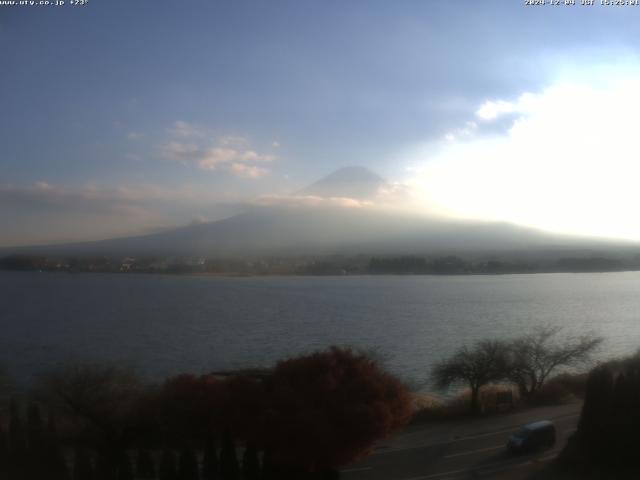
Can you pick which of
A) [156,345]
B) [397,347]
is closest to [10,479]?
[156,345]

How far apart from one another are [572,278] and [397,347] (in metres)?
11.0

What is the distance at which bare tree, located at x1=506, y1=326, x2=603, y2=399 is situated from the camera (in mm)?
7578

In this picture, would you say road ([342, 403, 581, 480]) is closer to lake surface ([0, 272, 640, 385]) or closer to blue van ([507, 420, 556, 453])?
blue van ([507, 420, 556, 453])

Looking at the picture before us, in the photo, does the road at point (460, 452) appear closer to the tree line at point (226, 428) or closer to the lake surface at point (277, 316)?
the tree line at point (226, 428)

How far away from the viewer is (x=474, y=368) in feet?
24.7

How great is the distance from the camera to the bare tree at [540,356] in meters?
7.58

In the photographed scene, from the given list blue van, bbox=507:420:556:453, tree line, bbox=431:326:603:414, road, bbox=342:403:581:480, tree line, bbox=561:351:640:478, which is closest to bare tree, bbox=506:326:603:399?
tree line, bbox=431:326:603:414

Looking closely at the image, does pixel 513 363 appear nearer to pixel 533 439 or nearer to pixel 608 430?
pixel 533 439

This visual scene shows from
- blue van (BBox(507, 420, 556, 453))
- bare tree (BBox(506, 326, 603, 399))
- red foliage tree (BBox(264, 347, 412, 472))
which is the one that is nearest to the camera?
red foliage tree (BBox(264, 347, 412, 472))

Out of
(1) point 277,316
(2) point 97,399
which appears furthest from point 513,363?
(1) point 277,316

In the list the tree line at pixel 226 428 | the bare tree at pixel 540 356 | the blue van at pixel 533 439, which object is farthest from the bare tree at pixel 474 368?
the tree line at pixel 226 428

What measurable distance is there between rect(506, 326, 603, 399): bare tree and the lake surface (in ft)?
1.95

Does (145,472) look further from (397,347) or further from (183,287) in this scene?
(183,287)

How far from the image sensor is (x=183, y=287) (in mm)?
18656
